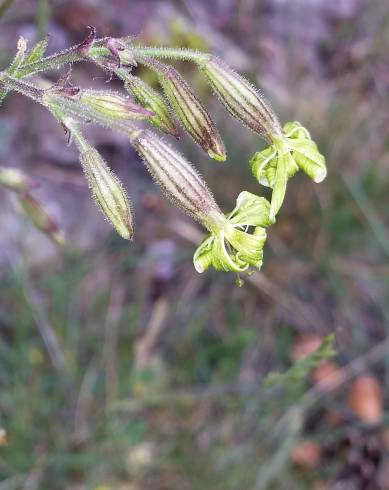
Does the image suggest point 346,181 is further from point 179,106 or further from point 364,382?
point 179,106

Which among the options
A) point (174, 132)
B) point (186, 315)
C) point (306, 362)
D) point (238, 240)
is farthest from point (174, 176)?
point (186, 315)

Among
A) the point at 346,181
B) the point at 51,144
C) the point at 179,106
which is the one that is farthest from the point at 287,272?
the point at 179,106

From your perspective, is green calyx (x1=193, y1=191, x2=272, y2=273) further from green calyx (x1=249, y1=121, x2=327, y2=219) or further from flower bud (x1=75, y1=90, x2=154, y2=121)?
flower bud (x1=75, y1=90, x2=154, y2=121)

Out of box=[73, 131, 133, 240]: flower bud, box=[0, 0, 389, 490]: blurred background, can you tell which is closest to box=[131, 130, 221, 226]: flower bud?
box=[73, 131, 133, 240]: flower bud

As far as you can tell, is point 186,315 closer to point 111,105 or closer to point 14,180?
point 14,180

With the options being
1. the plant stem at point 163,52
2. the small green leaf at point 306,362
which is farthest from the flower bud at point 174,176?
the small green leaf at point 306,362

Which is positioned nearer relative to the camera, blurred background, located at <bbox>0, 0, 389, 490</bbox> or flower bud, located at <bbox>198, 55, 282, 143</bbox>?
flower bud, located at <bbox>198, 55, 282, 143</bbox>

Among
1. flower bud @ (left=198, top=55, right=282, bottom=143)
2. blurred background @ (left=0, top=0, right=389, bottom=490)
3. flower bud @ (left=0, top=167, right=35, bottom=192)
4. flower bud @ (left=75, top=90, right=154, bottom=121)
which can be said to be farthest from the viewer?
blurred background @ (left=0, top=0, right=389, bottom=490)
